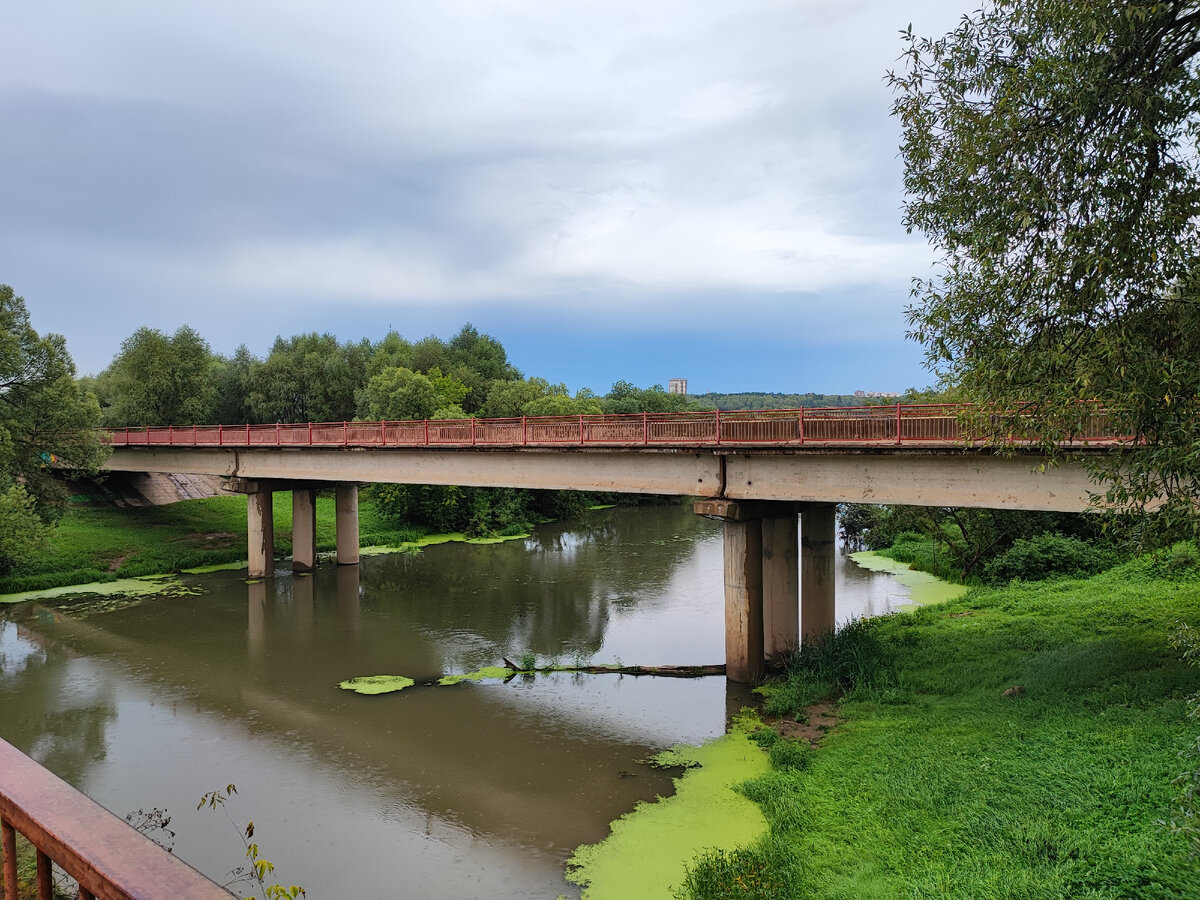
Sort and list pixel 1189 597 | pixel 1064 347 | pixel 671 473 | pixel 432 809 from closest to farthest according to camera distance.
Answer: pixel 1064 347 < pixel 432 809 < pixel 1189 597 < pixel 671 473

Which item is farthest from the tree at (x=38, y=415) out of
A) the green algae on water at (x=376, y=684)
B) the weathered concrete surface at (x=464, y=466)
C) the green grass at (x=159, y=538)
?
the green algae on water at (x=376, y=684)

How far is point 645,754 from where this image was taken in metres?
14.7

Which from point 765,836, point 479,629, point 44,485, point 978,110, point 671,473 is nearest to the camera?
point 978,110

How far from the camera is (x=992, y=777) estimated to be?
35.5 ft

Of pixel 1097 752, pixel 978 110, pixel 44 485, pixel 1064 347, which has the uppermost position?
pixel 978 110

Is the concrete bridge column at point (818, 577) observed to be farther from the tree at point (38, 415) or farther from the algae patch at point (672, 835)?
the tree at point (38, 415)

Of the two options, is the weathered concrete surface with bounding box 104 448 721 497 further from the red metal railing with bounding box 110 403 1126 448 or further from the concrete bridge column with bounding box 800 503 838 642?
the concrete bridge column with bounding box 800 503 838 642

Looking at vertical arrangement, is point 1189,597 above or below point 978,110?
below

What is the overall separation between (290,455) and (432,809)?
2289 centimetres

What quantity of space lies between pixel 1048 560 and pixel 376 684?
22.1m

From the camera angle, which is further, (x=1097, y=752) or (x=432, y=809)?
(x=432, y=809)

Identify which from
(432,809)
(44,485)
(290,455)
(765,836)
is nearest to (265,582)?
(290,455)

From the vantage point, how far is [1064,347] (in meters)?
9.40

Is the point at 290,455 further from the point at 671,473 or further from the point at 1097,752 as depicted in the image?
the point at 1097,752
